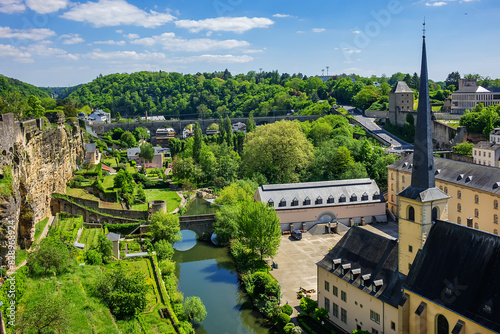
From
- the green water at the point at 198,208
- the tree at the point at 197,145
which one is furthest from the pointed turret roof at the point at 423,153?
the tree at the point at 197,145

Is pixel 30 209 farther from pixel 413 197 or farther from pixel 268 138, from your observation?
pixel 268 138

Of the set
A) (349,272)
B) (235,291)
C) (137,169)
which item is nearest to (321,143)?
(137,169)

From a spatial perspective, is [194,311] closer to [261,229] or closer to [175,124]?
[261,229]

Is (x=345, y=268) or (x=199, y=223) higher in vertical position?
(x=345, y=268)

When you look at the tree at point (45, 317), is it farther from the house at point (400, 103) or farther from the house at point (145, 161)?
the house at point (400, 103)

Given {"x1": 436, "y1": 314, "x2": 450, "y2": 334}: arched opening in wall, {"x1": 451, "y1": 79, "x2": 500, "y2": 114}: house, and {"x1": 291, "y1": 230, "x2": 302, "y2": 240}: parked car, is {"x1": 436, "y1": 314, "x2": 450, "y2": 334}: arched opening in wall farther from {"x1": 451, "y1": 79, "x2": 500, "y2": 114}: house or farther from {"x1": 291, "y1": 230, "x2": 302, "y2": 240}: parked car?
{"x1": 451, "y1": 79, "x2": 500, "y2": 114}: house

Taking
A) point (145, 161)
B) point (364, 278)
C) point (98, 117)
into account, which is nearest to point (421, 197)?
point (364, 278)
